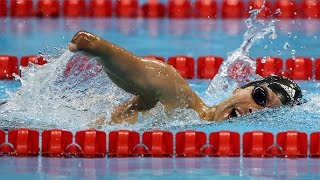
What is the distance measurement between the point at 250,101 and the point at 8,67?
288 cm

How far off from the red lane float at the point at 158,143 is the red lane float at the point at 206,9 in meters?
4.24

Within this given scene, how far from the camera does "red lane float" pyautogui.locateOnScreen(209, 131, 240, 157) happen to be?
17.2 feet

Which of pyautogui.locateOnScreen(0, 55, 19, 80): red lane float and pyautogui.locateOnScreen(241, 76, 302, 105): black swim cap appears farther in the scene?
pyautogui.locateOnScreen(0, 55, 19, 80): red lane float

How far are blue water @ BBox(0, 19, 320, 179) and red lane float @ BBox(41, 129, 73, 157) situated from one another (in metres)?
0.09

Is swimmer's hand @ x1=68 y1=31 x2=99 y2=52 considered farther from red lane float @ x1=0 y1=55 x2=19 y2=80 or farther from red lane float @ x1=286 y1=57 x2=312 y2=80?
red lane float @ x1=286 y1=57 x2=312 y2=80

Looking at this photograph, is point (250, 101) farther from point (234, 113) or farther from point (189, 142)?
point (189, 142)

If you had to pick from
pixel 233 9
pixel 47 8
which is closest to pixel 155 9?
pixel 233 9

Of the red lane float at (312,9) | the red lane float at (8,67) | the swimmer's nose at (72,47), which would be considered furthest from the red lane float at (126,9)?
the swimmer's nose at (72,47)

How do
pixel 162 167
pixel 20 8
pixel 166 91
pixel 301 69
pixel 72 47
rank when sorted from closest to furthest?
pixel 72 47 → pixel 162 167 → pixel 166 91 → pixel 301 69 → pixel 20 8

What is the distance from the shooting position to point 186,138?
17.1ft

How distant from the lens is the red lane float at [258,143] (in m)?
5.25

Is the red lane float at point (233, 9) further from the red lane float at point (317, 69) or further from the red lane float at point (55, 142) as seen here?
the red lane float at point (55, 142)

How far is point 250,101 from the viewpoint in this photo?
5.16 m

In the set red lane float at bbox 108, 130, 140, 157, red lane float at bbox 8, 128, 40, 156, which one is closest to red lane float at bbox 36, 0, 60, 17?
red lane float at bbox 8, 128, 40, 156
